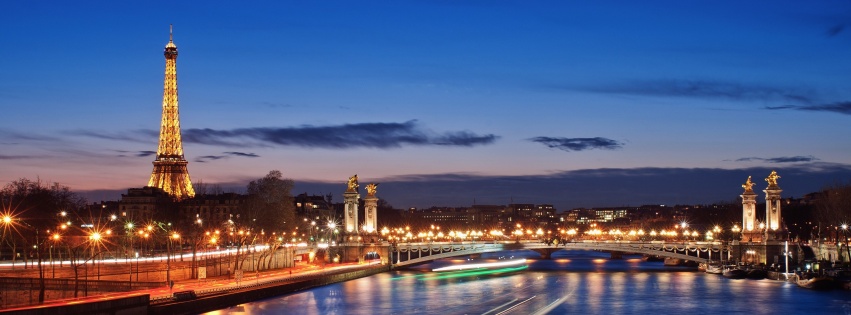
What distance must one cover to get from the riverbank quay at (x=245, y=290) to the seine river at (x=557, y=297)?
0.63 m

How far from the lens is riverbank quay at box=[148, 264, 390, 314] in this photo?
4500 cm

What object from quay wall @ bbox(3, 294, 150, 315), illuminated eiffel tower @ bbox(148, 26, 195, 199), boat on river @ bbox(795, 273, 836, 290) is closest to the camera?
quay wall @ bbox(3, 294, 150, 315)

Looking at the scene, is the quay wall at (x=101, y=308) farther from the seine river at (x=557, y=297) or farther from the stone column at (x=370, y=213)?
the stone column at (x=370, y=213)

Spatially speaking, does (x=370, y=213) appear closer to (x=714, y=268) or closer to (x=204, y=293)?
(x=714, y=268)

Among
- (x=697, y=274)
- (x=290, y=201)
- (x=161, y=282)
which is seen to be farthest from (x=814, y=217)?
(x=161, y=282)

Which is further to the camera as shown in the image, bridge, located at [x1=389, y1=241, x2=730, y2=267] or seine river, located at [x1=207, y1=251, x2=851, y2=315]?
bridge, located at [x1=389, y1=241, x2=730, y2=267]

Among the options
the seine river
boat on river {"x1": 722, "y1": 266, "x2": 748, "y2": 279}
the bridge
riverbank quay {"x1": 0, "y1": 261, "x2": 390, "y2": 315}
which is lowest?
the seine river

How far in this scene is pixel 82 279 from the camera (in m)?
46.2

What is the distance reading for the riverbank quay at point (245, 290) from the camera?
45.0 m

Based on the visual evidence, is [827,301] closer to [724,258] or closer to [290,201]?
[724,258]

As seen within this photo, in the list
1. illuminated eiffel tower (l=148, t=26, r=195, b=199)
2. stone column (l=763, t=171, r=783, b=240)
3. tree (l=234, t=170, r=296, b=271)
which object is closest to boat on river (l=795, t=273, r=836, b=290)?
stone column (l=763, t=171, r=783, b=240)

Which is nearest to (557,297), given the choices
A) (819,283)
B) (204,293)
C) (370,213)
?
(819,283)

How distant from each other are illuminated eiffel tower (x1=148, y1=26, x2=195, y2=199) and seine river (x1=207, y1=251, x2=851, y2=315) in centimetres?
4048

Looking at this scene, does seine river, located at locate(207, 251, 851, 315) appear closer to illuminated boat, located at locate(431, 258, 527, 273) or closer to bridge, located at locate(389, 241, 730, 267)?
bridge, located at locate(389, 241, 730, 267)
